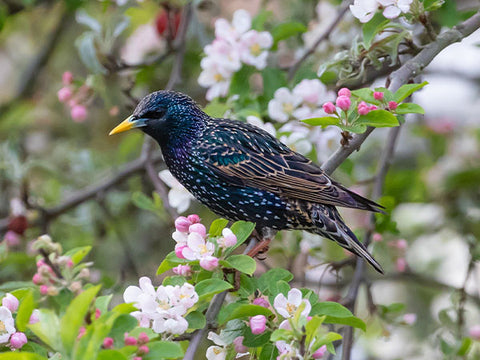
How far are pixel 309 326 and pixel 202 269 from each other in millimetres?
512

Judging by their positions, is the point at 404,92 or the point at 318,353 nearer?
the point at 318,353

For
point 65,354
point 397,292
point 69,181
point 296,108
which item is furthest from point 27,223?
point 397,292

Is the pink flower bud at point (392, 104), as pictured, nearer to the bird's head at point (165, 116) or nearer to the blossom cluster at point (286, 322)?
the blossom cluster at point (286, 322)

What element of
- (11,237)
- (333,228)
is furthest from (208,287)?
(11,237)

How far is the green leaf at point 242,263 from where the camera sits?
2189 mm

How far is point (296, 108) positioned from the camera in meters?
3.46

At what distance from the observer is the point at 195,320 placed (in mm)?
2203

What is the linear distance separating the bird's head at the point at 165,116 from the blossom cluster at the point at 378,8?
0.89m

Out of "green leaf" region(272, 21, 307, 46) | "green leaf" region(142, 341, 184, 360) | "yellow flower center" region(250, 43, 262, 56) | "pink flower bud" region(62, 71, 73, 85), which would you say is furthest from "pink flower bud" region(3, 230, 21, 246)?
"green leaf" region(142, 341, 184, 360)

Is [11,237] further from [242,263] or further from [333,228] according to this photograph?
[242,263]

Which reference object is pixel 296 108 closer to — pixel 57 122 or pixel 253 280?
pixel 253 280

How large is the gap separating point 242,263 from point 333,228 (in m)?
0.91

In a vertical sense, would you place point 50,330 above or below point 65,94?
above

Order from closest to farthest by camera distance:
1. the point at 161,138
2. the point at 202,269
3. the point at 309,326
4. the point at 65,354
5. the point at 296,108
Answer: the point at 65,354 < the point at 309,326 < the point at 202,269 < the point at 161,138 < the point at 296,108
